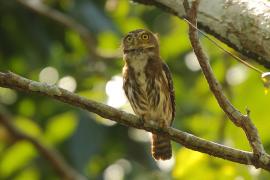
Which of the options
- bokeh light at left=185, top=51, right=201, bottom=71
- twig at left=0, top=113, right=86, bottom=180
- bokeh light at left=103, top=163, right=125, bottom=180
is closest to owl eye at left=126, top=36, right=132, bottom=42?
twig at left=0, top=113, right=86, bottom=180

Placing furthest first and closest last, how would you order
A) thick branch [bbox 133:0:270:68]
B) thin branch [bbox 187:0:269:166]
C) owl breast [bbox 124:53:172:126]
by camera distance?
owl breast [bbox 124:53:172:126] → thick branch [bbox 133:0:270:68] → thin branch [bbox 187:0:269:166]

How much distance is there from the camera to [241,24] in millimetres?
3879

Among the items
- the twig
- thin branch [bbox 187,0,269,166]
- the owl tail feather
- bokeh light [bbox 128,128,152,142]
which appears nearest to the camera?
thin branch [bbox 187,0,269,166]

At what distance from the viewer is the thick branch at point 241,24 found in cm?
380

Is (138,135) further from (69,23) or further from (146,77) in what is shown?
(146,77)

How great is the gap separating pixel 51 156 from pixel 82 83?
3.02 feet

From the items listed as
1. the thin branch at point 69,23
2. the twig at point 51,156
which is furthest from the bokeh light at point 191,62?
the twig at point 51,156

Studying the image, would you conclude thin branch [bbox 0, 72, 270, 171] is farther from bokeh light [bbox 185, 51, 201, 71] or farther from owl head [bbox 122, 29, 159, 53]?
bokeh light [bbox 185, 51, 201, 71]

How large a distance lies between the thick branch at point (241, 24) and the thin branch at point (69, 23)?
309 cm

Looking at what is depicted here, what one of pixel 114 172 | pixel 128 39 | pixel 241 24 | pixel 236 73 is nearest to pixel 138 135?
pixel 114 172

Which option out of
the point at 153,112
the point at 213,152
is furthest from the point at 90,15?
the point at 213,152

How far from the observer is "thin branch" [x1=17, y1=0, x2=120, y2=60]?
703 cm

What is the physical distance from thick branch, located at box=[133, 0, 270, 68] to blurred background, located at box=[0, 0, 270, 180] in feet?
8.07

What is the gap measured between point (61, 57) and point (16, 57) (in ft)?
1.27
